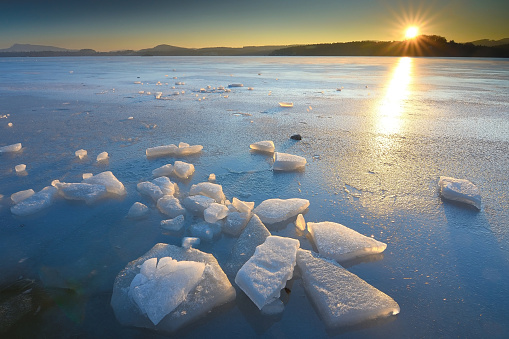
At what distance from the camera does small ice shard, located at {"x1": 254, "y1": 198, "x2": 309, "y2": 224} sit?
6.38ft

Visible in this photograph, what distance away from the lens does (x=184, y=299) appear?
1308 millimetres

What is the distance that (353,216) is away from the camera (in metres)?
1.99

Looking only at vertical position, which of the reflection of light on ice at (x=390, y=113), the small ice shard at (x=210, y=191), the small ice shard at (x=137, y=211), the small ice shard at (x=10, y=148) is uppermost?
the reflection of light on ice at (x=390, y=113)

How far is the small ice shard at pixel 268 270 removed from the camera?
51.3 inches

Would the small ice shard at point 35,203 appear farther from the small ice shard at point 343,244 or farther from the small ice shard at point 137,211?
the small ice shard at point 343,244

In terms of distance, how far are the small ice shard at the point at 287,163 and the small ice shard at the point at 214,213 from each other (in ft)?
3.09

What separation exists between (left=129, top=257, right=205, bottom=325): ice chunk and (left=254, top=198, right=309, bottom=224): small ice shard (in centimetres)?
65

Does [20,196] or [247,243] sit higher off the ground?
[20,196]

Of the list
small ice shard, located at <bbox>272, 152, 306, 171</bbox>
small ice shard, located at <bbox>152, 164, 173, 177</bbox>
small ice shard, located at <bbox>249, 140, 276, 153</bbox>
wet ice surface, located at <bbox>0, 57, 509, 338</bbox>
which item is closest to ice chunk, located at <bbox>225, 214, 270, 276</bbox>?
wet ice surface, located at <bbox>0, 57, 509, 338</bbox>

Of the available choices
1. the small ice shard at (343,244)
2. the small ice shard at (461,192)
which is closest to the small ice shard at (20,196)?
the small ice shard at (343,244)

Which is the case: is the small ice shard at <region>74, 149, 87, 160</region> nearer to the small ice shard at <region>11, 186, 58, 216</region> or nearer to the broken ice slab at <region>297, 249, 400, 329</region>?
the small ice shard at <region>11, 186, 58, 216</region>

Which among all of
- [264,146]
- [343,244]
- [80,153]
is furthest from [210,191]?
[80,153]

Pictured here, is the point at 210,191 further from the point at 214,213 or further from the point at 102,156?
the point at 102,156

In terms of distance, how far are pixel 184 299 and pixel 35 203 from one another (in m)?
1.53
